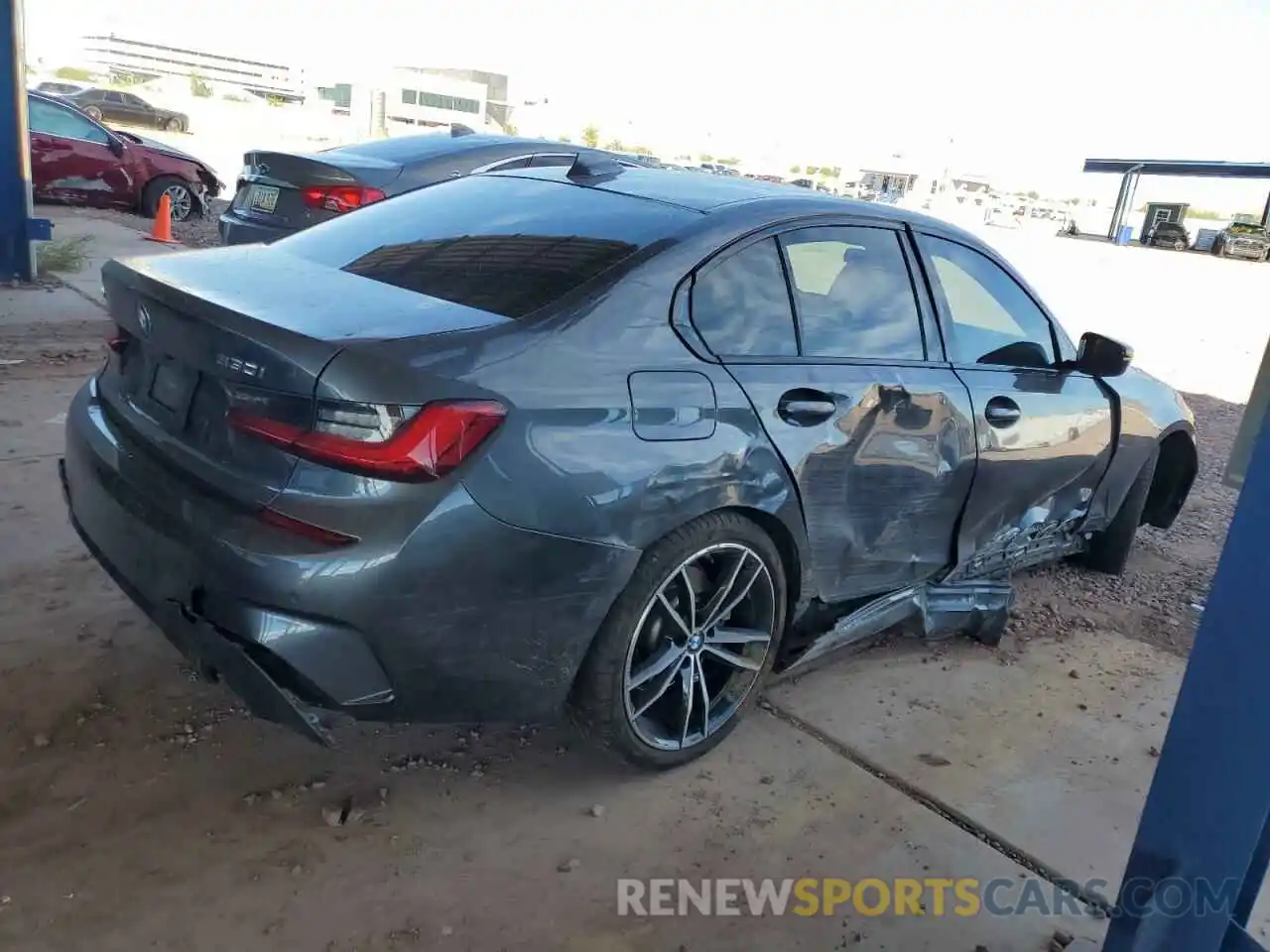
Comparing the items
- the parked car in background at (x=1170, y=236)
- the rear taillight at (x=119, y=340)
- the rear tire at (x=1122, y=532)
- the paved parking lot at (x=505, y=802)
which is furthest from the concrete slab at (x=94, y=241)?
the parked car in background at (x=1170, y=236)

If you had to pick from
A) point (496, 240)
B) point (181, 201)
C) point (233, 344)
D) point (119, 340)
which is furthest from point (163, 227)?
point (233, 344)

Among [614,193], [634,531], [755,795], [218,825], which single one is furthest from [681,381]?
[218,825]

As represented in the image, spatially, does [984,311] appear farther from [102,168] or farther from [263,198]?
[102,168]

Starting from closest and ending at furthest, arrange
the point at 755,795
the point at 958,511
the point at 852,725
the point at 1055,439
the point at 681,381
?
the point at 681,381 → the point at 755,795 → the point at 852,725 → the point at 958,511 → the point at 1055,439

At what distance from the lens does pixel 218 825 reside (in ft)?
8.30

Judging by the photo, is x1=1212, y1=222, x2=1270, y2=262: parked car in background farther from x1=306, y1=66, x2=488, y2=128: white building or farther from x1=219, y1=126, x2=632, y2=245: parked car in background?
x1=306, y1=66, x2=488, y2=128: white building

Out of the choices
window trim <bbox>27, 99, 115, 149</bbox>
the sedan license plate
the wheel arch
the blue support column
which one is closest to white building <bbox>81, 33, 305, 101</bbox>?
window trim <bbox>27, 99, 115, 149</bbox>

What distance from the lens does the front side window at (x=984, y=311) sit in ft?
11.7

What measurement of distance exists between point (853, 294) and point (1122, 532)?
7.99ft

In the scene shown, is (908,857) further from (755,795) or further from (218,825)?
(218,825)

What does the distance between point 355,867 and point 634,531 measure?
1056mm

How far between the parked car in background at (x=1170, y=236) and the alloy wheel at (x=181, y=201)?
1724 inches

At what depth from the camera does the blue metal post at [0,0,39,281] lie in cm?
802

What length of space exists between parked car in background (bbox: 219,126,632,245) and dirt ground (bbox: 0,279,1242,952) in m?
3.38
